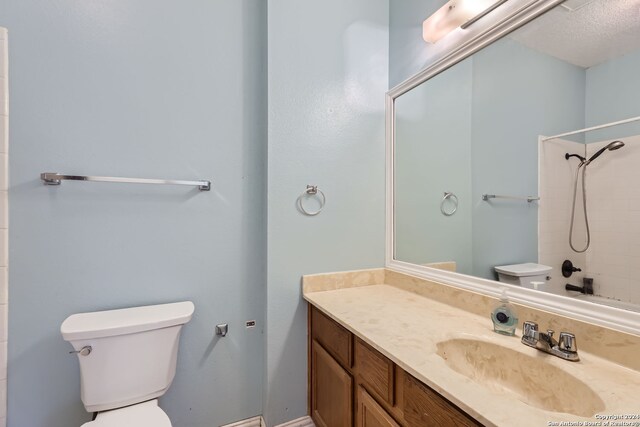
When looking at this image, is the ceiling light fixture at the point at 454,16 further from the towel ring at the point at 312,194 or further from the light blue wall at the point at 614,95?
the towel ring at the point at 312,194

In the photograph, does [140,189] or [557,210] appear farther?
[140,189]

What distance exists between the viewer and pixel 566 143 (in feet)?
3.44

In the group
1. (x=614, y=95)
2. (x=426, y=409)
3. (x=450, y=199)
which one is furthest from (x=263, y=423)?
(x=614, y=95)

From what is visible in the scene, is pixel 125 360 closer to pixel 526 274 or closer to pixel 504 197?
pixel 526 274

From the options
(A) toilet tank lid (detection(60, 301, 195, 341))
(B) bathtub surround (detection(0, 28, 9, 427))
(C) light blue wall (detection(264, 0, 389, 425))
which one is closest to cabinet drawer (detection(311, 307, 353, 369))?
(C) light blue wall (detection(264, 0, 389, 425))

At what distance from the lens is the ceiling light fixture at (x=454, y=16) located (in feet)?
3.69

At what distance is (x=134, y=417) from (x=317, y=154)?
138 centimetres

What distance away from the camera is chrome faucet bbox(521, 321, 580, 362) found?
0.80 m

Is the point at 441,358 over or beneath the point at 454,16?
beneath

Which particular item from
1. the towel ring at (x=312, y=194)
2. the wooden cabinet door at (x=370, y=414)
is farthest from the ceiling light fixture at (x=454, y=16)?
the wooden cabinet door at (x=370, y=414)

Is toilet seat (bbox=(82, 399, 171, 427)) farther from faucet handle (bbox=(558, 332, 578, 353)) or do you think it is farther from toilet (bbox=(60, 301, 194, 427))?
faucet handle (bbox=(558, 332, 578, 353))

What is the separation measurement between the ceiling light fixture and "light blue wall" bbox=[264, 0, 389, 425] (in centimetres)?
38

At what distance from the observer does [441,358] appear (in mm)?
825

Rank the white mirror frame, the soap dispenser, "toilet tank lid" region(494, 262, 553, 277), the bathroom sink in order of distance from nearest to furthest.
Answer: the bathroom sink → the white mirror frame → the soap dispenser → "toilet tank lid" region(494, 262, 553, 277)
